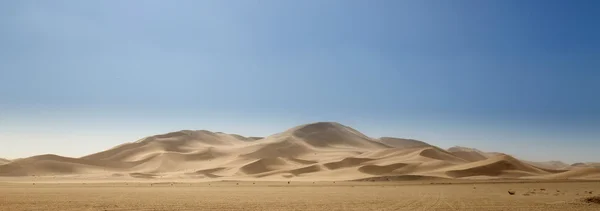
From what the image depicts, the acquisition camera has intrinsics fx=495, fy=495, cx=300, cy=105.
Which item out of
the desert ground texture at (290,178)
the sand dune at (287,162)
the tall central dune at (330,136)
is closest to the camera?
the desert ground texture at (290,178)

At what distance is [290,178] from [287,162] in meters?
23.1

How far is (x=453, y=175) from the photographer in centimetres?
6138

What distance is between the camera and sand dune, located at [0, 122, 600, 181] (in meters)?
67.1

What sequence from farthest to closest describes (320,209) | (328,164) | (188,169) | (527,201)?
(188,169)
(328,164)
(527,201)
(320,209)

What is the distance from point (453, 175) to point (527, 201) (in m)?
33.2

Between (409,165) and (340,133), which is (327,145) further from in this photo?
(409,165)

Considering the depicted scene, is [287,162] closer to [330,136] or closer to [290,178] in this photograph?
[290,178]

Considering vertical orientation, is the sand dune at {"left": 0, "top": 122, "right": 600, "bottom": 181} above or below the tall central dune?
below

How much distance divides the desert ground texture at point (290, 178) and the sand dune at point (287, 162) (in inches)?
8.8

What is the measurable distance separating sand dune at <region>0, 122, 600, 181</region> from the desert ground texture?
22cm

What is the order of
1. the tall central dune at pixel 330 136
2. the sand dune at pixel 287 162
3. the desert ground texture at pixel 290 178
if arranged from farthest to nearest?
the tall central dune at pixel 330 136
the sand dune at pixel 287 162
the desert ground texture at pixel 290 178

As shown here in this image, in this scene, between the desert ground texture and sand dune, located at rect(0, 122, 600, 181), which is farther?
sand dune, located at rect(0, 122, 600, 181)

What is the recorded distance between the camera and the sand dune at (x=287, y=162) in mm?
67062

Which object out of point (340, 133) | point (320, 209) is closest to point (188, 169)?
Result: point (340, 133)
